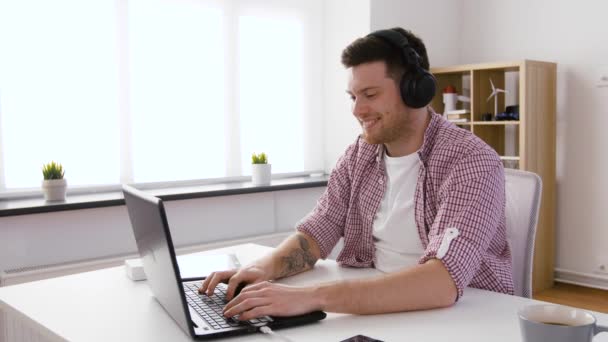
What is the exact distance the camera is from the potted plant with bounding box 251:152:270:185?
339 cm

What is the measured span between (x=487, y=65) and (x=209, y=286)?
287 cm

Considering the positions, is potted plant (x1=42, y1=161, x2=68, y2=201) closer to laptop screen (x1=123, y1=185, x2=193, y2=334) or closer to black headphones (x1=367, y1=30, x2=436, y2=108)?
laptop screen (x1=123, y1=185, x2=193, y2=334)

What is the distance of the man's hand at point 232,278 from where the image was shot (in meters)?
1.32

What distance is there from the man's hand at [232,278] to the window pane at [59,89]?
71.8 inches

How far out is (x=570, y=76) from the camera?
3791 millimetres

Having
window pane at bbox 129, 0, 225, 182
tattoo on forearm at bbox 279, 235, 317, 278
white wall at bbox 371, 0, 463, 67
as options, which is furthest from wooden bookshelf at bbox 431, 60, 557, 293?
tattoo on forearm at bbox 279, 235, 317, 278

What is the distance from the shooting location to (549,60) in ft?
12.8

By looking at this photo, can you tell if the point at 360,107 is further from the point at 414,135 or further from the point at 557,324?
the point at 557,324

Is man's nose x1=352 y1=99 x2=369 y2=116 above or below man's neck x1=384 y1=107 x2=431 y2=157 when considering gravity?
above

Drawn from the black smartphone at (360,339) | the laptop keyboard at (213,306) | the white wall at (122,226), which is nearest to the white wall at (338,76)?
the white wall at (122,226)

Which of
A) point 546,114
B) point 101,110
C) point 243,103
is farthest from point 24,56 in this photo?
point 546,114

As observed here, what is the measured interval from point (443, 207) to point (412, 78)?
1.20 ft

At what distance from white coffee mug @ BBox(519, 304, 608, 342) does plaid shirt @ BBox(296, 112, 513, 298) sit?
1.46 feet

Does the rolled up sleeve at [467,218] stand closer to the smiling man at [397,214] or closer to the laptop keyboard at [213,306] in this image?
the smiling man at [397,214]
